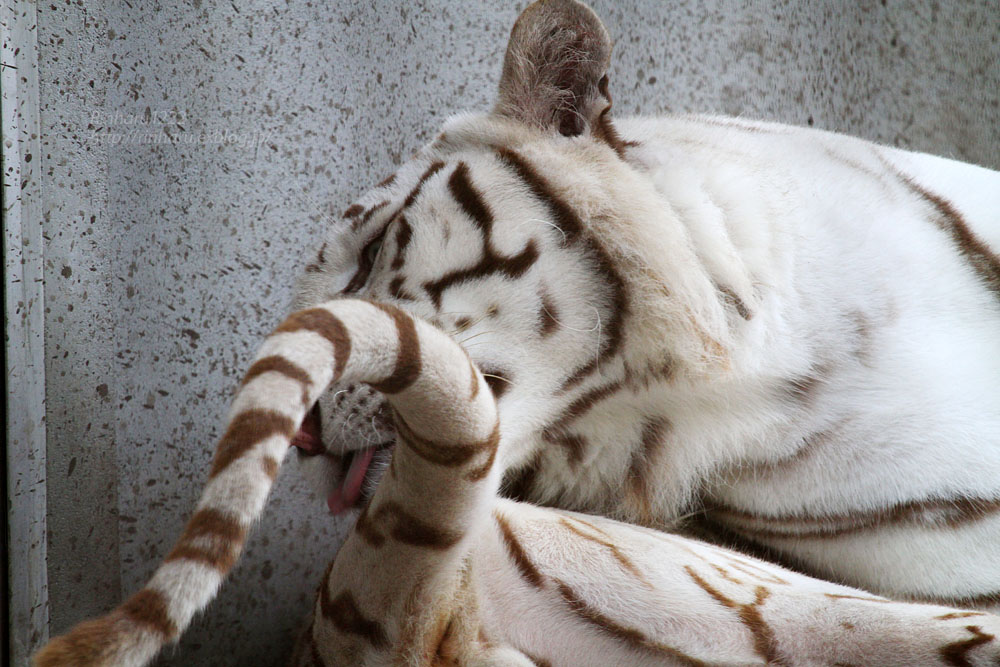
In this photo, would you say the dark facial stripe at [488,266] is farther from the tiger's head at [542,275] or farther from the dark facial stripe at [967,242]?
the dark facial stripe at [967,242]

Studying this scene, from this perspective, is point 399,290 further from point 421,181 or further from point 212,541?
point 212,541

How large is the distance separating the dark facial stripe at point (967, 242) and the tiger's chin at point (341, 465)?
79cm

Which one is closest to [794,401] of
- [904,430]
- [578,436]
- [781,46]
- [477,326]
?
[904,430]

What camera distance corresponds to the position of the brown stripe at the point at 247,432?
2.15 feet

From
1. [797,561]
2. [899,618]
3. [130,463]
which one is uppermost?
[899,618]

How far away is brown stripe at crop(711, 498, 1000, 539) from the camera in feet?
3.69

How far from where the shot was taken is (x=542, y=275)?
1.15 m

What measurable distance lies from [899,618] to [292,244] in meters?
1.05

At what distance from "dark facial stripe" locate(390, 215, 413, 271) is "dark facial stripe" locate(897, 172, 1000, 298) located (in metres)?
0.70

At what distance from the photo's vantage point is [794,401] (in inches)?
45.8

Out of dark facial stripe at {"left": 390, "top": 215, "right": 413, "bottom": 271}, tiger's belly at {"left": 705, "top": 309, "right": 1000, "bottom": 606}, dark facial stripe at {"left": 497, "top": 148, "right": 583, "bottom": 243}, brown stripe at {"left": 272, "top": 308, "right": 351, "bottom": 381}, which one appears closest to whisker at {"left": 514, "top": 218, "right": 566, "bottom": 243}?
dark facial stripe at {"left": 497, "top": 148, "right": 583, "bottom": 243}

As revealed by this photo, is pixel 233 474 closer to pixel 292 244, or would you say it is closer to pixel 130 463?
pixel 130 463

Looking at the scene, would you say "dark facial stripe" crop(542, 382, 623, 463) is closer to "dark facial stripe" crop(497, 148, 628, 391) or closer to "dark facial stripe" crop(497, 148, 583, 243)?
"dark facial stripe" crop(497, 148, 628, 391)

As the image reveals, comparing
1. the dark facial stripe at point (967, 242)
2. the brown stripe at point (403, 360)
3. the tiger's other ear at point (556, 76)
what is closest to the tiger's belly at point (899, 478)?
the dark facial stripe at point (967, 242)
